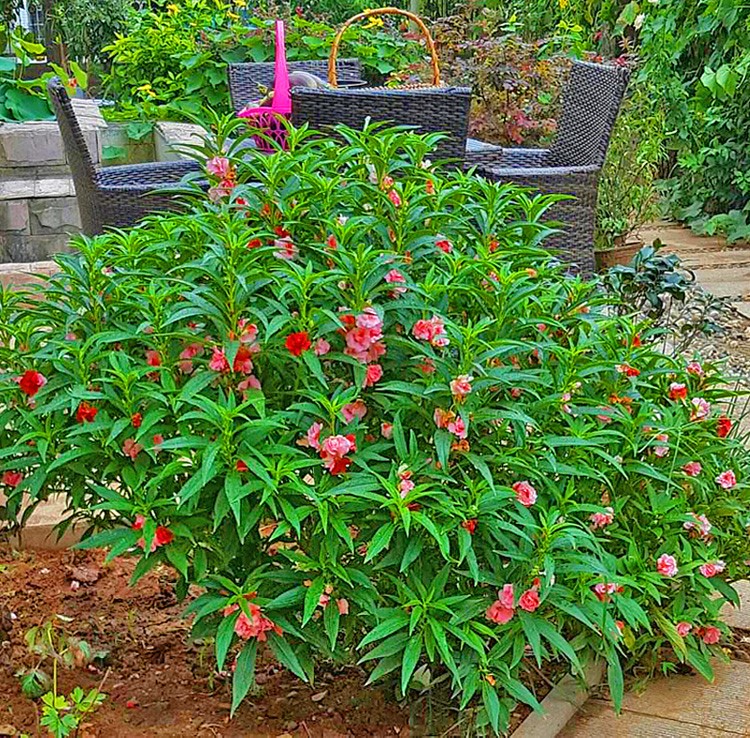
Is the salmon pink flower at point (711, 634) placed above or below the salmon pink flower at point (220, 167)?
below

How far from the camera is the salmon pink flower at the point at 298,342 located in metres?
1.36

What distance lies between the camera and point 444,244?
1556 millimetres

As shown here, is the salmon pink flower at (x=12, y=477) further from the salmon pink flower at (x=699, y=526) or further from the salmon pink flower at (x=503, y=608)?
the salmon pink flower at (x=699, y=526)

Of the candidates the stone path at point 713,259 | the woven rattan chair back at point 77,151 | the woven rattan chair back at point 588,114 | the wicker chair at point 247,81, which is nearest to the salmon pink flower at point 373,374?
the woven rattan chair back at point 77,151

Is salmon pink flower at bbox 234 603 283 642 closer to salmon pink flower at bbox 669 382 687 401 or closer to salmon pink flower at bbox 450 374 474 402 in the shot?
salmon pink flower at bbox 450 374 474 402

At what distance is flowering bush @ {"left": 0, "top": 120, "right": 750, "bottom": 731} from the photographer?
1350 mm

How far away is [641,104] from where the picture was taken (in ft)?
17.7

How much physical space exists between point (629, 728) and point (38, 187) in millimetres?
3742

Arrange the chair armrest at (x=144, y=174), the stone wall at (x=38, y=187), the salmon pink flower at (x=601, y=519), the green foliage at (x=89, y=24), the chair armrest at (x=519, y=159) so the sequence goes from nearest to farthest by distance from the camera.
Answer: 1. the salmon pink flower at (x=601, y=519)
2. the chair armrest at (x=144, y=174)
3. the chair armrest at (x=519, y=159)
4. the stone wall at (x=38, y=187)
5. the green foliage at (x=89, y=24)

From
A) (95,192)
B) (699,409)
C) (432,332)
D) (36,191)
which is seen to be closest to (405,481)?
(432,332)

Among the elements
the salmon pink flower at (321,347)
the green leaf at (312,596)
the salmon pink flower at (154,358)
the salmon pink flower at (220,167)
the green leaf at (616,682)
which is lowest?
the green leaf at (616,682)

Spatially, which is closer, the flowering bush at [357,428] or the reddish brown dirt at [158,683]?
the flowering bush at [357,428]

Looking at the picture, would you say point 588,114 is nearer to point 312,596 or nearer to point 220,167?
point 220,167

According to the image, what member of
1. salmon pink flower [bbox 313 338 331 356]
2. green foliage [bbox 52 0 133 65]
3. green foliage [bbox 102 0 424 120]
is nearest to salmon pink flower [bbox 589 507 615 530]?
salmon pink flower [bbox 313 338 331 356]
